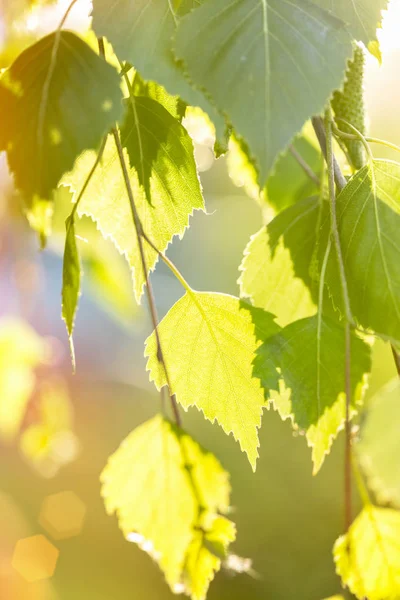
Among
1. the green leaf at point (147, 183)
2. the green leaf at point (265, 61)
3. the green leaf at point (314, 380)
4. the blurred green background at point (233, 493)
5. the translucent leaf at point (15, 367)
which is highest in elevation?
the green leaf at point (265, 61)

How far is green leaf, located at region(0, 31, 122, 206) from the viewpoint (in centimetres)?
28

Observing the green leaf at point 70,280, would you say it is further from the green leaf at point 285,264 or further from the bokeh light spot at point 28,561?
the bokeh light spot at point 28,561

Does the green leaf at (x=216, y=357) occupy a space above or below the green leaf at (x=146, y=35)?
below

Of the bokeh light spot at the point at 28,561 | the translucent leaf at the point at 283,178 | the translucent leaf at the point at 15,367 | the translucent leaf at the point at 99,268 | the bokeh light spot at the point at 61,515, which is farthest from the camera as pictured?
the bokeh light spot at the point at 61,515

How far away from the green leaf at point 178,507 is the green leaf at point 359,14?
224 millimetres

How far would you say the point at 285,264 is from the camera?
44 centimetres

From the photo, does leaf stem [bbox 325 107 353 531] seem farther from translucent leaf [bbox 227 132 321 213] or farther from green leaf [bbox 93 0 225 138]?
translucent leaf [bbox 227 132 321 213]

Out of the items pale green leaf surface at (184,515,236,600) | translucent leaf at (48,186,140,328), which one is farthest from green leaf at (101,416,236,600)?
translucent leaf at (48,186,140,328)

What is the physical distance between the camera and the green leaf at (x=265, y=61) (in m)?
0.26

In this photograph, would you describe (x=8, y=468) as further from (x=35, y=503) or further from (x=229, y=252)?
(x=229, y=252)

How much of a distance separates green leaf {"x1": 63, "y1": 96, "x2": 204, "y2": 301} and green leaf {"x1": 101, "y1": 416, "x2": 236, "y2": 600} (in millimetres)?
124

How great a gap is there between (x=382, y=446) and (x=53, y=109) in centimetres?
23

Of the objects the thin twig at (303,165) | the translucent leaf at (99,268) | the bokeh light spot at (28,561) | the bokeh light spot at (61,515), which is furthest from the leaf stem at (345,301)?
the bokeh light spot at (61,515)

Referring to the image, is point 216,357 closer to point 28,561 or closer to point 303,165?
point 303,165
